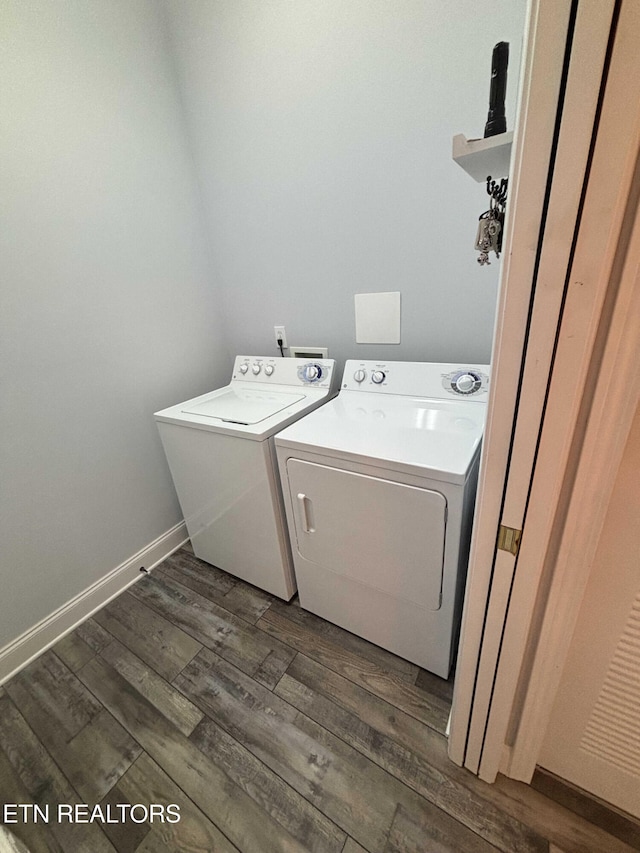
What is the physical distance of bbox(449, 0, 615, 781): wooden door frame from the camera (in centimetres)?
38

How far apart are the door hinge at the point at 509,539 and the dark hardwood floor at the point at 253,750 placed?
872 millimetres

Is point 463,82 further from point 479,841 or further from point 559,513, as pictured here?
point 479,841

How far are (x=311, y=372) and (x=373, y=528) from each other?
0.88 m

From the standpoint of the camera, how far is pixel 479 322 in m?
1.36

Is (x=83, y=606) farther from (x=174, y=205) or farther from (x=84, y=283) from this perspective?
(x=174, y=205)

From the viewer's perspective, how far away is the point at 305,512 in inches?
48.5

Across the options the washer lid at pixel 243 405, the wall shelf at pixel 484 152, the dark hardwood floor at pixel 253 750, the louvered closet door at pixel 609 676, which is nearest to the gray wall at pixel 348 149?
the washer lid at pixel 243 405

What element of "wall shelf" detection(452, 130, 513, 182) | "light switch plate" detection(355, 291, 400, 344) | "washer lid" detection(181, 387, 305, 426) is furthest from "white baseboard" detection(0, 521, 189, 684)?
"wall shelf" detection(452, 130, 513, 182)

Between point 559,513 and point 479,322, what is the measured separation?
0.97m

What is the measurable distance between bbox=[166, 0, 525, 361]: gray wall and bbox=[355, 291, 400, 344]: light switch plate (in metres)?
0.04

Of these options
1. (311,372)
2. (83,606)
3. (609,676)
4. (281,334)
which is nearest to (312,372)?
(311,372)

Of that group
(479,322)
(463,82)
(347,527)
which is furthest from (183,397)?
(463,82)

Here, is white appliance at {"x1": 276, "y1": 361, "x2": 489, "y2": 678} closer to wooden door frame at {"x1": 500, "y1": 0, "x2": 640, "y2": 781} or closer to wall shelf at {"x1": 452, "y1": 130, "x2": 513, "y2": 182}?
wooden door frame at {"x1": 500, "y1": 0, "x2": 640, "y2": 781}

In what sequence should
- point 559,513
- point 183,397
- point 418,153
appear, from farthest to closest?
point 183,397 < point 418,153 < point 559,513
